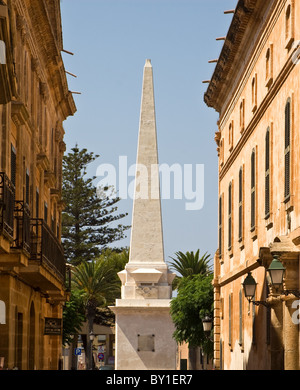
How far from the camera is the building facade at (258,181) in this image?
22594 millimetres

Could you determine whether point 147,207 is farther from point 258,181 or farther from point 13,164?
→ point 13,164

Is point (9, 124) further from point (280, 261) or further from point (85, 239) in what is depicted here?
point (85, 239)

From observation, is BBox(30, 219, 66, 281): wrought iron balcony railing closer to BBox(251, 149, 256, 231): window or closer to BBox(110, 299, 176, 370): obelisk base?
BBox(251, 149, 256, 231): window

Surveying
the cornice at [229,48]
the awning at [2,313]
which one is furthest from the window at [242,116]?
the awning at [2,313]

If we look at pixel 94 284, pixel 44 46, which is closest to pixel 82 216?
pixel 94 284

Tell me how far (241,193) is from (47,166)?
6726mm

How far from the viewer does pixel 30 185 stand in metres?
30.3

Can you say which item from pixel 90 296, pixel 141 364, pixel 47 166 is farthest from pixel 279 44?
pixel 90 296

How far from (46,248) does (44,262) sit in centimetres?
105

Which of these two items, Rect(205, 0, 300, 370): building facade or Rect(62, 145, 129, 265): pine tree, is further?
Rect(62, 145, 129, 265): pine tree

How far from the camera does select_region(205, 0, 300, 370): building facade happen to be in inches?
890

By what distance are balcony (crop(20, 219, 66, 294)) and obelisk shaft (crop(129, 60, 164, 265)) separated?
28891 millimetres

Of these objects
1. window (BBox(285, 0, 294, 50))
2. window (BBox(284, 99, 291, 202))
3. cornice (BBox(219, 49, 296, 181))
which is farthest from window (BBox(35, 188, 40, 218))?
window (BBox(285, 0, 294, 50))

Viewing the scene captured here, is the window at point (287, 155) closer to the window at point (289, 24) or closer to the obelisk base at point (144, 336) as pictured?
the window at point (289, 24)
